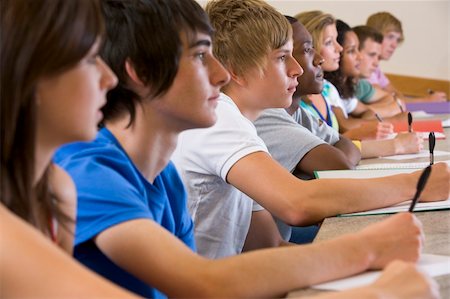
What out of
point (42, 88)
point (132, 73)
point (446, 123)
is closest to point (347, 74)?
point (446, 123)

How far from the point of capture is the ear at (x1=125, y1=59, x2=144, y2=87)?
1333 millimetres

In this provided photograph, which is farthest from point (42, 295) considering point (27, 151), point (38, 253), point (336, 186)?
point (336, 186)

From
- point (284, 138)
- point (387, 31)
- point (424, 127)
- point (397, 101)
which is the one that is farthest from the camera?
point (387, 31)

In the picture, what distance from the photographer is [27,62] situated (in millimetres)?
900

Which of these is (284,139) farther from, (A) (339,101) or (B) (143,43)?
(A) (339,101)

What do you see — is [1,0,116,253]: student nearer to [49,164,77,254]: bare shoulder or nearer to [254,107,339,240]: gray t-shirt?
[49,164,77,254]: bare shoulder

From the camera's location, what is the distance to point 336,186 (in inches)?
64.2

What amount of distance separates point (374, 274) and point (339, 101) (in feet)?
8.51

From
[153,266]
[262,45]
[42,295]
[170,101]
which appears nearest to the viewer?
[42,295]

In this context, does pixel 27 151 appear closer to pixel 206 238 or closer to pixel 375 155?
pixel 206 238

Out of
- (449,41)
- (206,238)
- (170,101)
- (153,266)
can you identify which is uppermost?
A: (170,101)

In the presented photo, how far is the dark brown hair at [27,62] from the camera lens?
897 mm

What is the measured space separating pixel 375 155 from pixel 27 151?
→ 6.05 feet

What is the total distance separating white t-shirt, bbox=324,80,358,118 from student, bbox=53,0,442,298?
219cm
